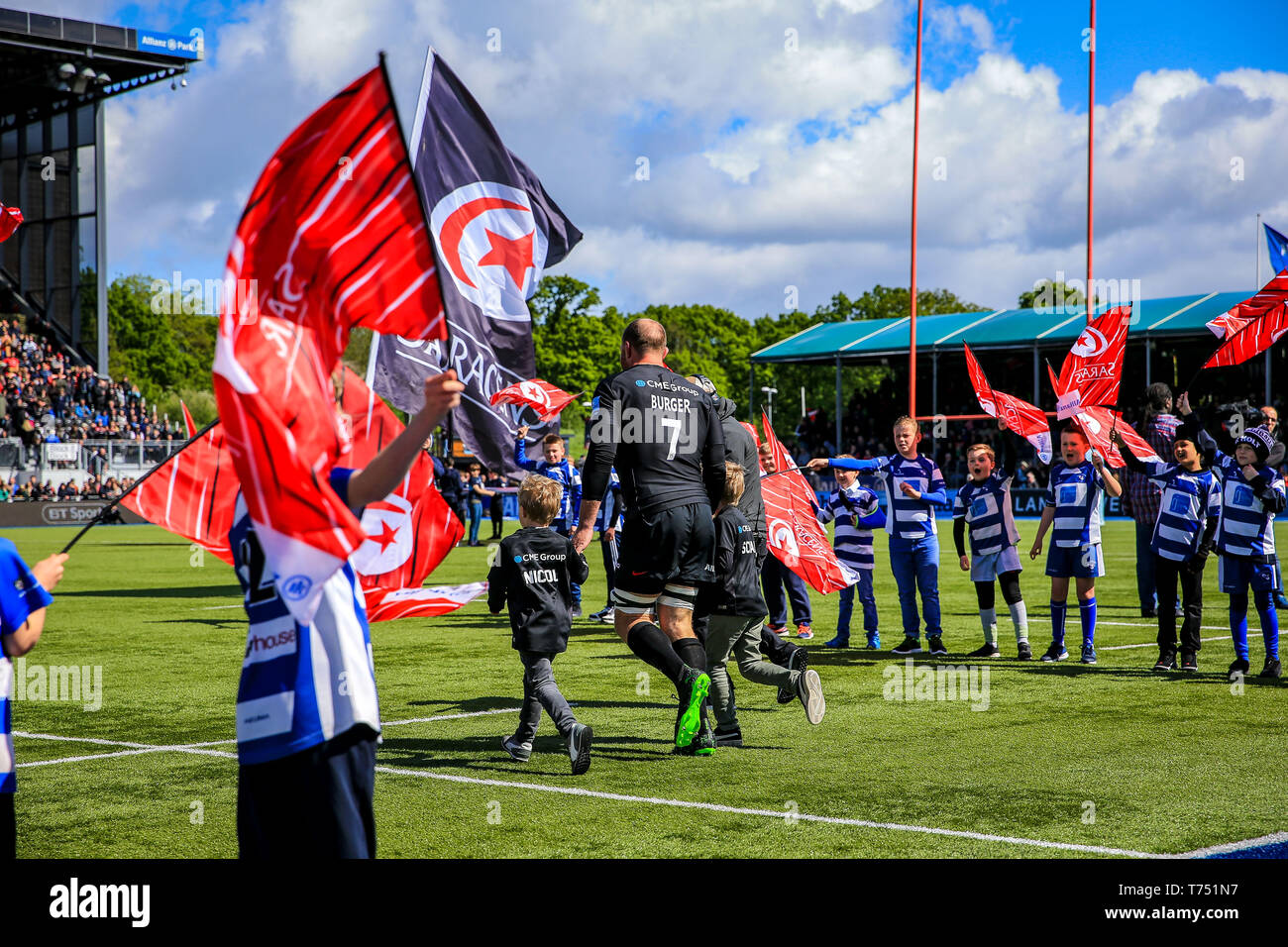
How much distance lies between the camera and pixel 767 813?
6086 millimetres

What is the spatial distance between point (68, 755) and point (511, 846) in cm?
346

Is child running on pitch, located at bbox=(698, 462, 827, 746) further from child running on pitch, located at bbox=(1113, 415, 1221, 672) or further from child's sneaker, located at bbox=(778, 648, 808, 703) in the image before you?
child running on pitch, located at bbox=(1113, 415, 1221, 672)

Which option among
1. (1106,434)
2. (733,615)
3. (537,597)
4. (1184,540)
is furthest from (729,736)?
(1106,434)

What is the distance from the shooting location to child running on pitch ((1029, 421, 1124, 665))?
11.2m

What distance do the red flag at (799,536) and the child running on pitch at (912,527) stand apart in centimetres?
49

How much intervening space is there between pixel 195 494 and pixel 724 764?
3.18 metres

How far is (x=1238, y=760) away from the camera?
7184 mm

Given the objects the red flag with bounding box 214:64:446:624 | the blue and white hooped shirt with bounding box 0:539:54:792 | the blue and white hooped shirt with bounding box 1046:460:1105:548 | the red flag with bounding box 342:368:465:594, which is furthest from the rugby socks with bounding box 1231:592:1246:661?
the blue and white hooped shirt with bounding box 0:539:54:792

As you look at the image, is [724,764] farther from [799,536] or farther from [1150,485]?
[1150,485]

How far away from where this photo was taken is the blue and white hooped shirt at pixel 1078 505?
11.2m

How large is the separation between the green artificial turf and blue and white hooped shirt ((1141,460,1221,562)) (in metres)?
0.98

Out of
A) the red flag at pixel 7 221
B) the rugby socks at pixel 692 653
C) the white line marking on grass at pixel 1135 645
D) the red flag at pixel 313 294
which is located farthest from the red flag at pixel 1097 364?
the red flag at pixel 313 294
